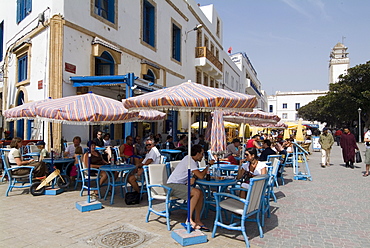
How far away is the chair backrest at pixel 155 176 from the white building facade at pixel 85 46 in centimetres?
593

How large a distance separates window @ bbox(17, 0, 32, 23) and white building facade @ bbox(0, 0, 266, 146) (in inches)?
1.6

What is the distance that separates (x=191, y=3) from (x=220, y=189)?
18.9 metres

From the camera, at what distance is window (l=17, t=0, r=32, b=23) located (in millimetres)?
12023

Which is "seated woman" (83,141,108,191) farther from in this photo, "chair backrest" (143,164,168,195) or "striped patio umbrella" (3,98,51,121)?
"chair backrest" (143,164,168,195)

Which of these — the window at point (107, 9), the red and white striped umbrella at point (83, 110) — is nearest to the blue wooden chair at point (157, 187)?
the red and white striped umbrella at point (83, 110)

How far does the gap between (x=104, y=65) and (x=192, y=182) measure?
975cm

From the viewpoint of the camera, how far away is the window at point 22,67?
12250 millimetres

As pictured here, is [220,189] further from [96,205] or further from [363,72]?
[363,72]

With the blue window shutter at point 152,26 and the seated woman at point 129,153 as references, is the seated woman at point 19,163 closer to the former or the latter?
the seated woman at point 129,153

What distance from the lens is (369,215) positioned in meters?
5.42

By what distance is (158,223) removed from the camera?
4773 millimetres

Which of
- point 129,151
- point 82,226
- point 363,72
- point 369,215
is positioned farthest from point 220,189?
point 363,72

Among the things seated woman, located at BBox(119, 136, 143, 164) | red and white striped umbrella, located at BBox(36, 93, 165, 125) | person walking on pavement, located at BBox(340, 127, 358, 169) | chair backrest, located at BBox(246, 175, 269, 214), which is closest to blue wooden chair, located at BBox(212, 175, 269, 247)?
chair backrest, located at BBox(246, 175, 269, 214)

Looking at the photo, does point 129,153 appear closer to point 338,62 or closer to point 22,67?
point 22,67
